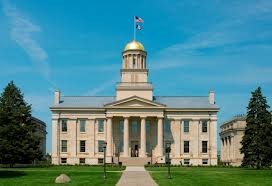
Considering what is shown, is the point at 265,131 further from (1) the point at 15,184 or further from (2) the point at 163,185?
(1) the point at 15,184

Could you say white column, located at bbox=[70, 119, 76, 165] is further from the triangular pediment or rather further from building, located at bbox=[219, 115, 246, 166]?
building, located at bbox=[219, 115, 246, 166]

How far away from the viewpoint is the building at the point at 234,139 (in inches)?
4048

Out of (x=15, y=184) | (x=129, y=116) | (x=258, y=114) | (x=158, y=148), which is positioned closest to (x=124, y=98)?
(x=129, y=116)

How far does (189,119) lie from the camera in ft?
281

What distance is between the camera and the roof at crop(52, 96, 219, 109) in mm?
86750

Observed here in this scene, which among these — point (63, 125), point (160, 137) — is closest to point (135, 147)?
point (160, 137)

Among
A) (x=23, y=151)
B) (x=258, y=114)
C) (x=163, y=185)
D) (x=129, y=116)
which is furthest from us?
(x=129, y=116)

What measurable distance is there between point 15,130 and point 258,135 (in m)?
29.3

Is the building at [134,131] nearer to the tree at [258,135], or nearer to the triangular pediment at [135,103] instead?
the triangular pediment at [135,103]

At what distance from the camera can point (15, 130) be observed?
201 ft

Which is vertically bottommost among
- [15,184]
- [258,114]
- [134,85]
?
[15,184]

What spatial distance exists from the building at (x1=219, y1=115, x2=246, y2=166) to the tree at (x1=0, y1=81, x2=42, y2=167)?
47.6 meters

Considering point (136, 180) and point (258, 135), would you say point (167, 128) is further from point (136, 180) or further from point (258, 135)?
point (136, 180)

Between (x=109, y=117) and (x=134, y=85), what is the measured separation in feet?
26.0
